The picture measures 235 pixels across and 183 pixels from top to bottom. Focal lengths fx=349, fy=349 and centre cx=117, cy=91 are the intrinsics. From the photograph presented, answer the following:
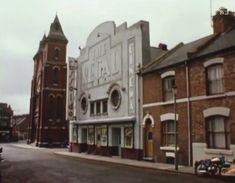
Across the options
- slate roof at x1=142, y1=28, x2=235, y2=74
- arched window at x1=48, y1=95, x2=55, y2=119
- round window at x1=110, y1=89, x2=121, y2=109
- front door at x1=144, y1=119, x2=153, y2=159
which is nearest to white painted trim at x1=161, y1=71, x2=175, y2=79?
slate roof at x1=142, y1=28, x2=235, y2=74

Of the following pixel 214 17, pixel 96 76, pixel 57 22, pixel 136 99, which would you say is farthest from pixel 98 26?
pixel 57 22

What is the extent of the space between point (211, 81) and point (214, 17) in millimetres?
6254

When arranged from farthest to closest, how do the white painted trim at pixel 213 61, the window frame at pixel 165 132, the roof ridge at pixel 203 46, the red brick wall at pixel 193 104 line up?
the window frame at pixel 165 132 → the roof ridge at pixel 203 46 → the white painted trim at pixel 213 61 → the red brick wall at pixel 193 104

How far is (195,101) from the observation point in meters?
22.3

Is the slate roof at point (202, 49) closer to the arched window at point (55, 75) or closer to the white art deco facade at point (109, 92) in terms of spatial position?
the white art deco facade at point (109, 92)

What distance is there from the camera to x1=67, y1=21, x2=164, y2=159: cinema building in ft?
93.6

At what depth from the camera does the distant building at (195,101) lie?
20.3 metres

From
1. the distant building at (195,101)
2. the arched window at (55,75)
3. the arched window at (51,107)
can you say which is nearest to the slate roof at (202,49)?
the distant building at (195,101)

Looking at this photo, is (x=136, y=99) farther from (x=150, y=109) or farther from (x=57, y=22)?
(x=57, y=22)

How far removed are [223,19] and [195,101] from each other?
267 inches

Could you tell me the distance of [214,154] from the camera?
67.1 ft

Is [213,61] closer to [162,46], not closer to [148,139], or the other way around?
[148,139]

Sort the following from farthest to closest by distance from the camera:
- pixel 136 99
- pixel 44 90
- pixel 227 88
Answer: pixel 44 90 < pixel 136 99 < pixel 227 88

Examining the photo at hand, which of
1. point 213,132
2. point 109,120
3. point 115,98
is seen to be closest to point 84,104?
point 115,98
